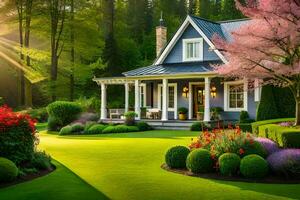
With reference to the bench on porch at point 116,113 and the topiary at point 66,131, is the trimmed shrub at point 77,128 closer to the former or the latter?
the topiary at point 66,131

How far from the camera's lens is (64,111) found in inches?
1139

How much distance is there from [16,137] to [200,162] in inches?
185

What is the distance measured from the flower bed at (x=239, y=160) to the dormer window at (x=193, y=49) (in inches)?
697

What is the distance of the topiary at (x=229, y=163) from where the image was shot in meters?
11.2

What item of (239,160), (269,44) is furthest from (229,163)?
(269,44)

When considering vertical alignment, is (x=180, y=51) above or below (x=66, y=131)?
above

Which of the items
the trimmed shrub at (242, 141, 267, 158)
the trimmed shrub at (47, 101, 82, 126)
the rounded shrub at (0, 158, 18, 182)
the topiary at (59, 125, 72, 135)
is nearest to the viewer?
the rounded shrub at (0, 158, 18, 182)

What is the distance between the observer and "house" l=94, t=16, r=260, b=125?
2822 cm

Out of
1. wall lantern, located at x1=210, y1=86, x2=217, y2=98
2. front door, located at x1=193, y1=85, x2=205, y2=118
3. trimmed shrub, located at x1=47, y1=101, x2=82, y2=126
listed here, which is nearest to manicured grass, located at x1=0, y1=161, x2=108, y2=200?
trimmed shrub, located at x1=47, y1=101, x2=82, y2=126

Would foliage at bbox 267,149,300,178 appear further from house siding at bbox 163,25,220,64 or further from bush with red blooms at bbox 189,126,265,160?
house siding at bbox 163,25,220,64

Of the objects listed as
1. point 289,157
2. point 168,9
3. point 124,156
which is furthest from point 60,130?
point 168,9

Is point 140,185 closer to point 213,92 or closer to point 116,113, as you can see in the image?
point 213,92

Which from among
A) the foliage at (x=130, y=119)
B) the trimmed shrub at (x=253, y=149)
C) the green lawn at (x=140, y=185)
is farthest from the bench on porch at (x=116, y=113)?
the trimmed shrub at (x=253, y=149)

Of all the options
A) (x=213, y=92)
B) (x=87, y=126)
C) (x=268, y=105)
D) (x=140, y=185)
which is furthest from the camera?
(x=213, y=92)
